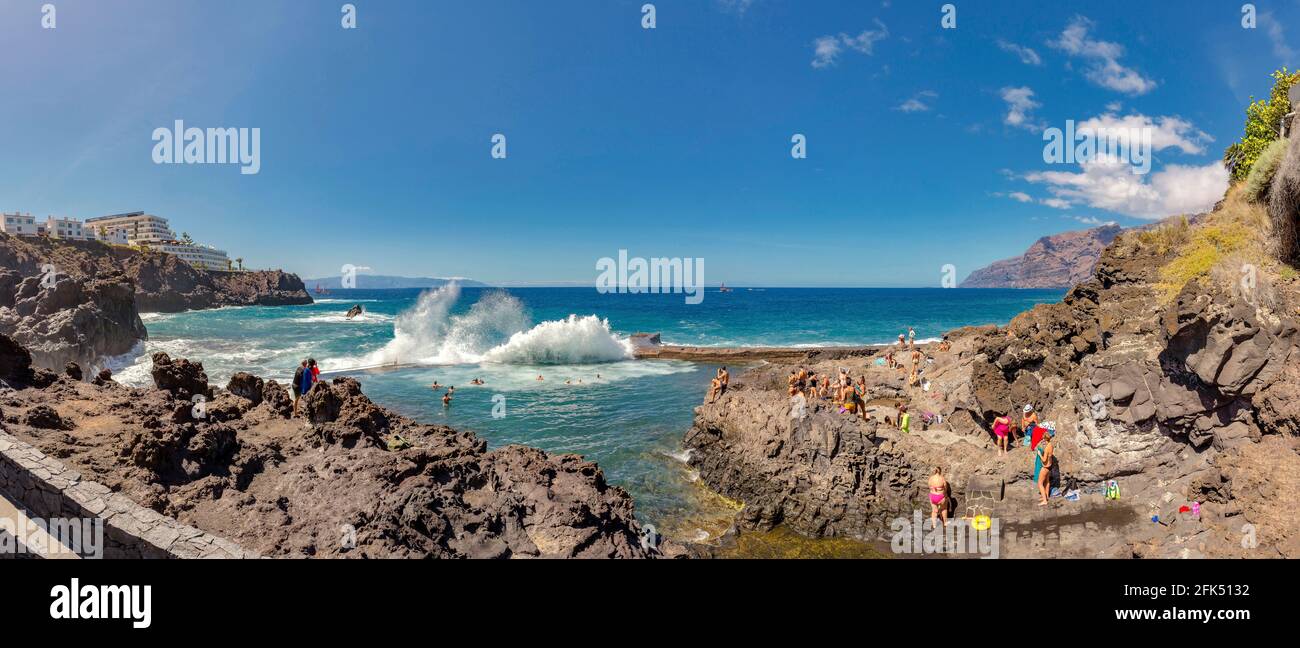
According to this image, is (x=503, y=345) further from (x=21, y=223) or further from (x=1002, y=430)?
(x=21, y=223)

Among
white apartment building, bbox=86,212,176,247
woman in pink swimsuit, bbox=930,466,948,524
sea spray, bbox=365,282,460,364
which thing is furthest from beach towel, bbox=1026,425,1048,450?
white apartment building, bbox=86,212,176,247

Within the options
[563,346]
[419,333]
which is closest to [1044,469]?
[563,346]

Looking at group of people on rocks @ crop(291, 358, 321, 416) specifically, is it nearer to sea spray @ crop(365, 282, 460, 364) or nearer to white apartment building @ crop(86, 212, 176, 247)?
sea spray @ crop(365, 282, 460, 364)

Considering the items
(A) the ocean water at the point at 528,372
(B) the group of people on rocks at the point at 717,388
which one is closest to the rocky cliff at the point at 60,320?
(A) the ocean water at the point at 528,372

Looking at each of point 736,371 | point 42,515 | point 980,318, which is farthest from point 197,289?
point 980,318

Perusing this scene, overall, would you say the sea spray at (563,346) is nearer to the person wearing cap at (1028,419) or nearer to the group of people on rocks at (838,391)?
the group of people on rocks at (838,391)
